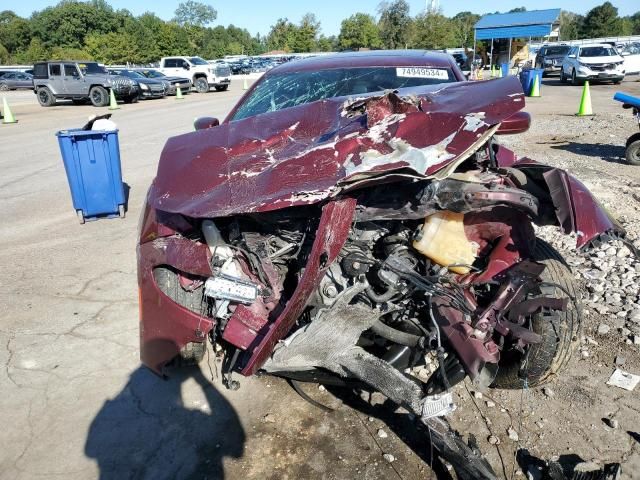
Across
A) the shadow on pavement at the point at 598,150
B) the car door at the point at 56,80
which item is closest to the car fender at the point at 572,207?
the shadow on pavement at the point at 598,150

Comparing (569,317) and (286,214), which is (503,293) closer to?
(569,317)

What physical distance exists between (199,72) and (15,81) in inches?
471

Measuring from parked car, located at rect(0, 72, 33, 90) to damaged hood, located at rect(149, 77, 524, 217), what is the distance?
3255cm

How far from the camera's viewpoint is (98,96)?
1986 cm

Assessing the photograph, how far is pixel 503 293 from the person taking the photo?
230 cm

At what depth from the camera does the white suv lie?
21109mm

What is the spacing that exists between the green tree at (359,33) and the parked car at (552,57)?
125 ft

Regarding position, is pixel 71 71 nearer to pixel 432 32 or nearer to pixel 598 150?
pixel 598 150

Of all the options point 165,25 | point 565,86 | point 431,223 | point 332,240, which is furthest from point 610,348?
point 165,25

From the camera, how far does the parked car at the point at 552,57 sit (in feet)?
88.0

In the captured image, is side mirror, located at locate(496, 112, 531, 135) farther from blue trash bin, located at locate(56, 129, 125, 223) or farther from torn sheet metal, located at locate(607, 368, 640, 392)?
blue trash bin, located at locate(56, 129, 125, 223)

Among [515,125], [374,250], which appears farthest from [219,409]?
[515,125]

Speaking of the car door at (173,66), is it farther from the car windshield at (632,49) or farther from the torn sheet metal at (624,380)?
the torn sheet metal at (624,380)

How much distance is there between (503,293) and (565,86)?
943 inches
